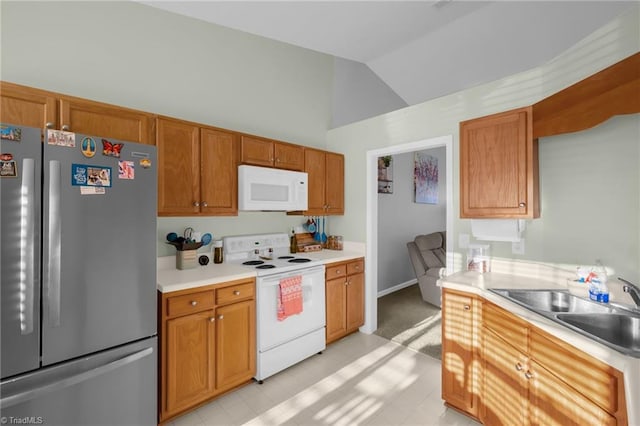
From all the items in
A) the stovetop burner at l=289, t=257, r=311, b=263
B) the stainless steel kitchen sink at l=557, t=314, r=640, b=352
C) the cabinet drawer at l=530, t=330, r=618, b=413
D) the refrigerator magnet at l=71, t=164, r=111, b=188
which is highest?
the refrigerator magnet at l=71, t=164, r=111, b=188

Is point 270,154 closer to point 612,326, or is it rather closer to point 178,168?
point 178,168

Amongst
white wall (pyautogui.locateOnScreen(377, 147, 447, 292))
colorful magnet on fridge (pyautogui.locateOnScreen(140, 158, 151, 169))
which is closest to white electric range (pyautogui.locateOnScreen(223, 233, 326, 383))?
colorful magnet on fridge (pyautogui.locateOnScreen(140, 158, 151, 169))

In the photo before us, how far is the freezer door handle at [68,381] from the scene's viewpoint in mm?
1306

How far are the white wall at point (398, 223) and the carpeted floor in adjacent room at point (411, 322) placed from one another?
1.39ft

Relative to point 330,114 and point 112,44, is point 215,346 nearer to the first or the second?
point 112,44

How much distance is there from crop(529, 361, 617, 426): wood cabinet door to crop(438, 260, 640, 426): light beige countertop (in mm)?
150

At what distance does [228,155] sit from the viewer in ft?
8.48

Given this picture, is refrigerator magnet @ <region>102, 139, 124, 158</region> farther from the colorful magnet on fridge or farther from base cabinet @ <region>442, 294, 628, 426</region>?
base cabinet @ <region>442, 294, 628, 426</region>

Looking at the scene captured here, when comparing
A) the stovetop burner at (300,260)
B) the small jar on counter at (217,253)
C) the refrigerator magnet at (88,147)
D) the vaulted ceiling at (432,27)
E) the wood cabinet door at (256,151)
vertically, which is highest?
the vaulted ceiling at (432,27)

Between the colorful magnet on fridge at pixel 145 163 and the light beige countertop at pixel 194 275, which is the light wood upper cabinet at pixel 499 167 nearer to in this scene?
the light beige countertop at pixel 194 275

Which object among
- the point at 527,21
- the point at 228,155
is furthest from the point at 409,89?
the point at 228,155

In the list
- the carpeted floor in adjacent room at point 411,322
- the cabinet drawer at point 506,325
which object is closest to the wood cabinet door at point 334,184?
the carpeted floor in adjacent room at point 411,322

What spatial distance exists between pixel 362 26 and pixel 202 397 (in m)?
3.61

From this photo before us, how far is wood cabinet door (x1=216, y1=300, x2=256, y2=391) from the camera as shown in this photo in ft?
7.09
